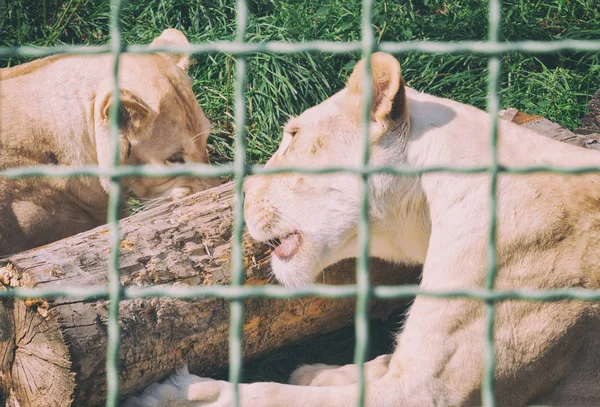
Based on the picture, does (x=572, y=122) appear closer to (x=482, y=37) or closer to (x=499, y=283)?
(x=482, y=37)

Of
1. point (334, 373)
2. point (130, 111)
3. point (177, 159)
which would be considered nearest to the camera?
point (334, 373)

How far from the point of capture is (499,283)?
307 cm

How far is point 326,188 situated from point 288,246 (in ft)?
1.03

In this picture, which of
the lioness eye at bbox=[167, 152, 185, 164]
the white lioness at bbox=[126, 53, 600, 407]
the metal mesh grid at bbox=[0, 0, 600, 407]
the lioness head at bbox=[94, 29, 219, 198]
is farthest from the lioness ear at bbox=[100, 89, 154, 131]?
the metal mesh grid at bbox=[0, 0, 600, 407]

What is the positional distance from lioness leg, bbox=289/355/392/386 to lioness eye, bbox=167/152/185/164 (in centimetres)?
144

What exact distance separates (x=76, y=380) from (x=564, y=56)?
4.50m

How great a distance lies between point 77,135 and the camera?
4.48m

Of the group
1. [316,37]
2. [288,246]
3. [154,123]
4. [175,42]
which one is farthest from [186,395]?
[316,37]

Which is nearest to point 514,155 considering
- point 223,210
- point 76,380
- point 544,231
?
A: point 544,231

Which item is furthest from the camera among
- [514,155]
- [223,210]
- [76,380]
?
[223,210]

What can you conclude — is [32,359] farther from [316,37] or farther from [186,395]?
[316,37]

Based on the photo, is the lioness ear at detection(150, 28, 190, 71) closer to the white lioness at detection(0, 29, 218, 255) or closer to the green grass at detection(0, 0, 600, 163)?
the white lioness at detection(0, 29, 218, 255)

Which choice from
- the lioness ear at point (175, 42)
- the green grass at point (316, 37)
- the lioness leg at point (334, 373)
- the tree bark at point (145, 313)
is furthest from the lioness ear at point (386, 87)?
the green grass at point (316, 37)

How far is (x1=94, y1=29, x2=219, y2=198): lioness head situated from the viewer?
441 centimetres
